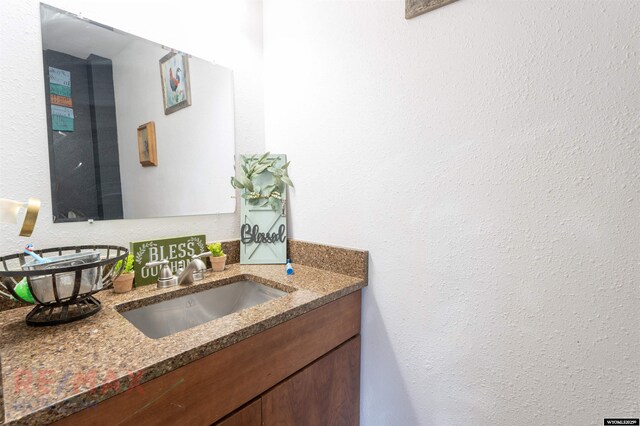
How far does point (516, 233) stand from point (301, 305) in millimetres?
595

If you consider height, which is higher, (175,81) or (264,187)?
(175,81)

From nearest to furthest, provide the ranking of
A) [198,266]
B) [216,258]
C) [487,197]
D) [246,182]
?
[487,197]
[198,266]
[216,258]
[246,182]

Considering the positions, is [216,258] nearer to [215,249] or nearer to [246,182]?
[215,249]

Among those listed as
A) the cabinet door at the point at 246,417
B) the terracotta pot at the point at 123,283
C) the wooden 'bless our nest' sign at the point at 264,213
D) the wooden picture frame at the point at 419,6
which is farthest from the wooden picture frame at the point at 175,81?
the cabinet door at the point at 246,417

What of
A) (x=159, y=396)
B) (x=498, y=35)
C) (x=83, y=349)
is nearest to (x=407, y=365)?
(x=159, y=396)

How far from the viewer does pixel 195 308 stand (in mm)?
985

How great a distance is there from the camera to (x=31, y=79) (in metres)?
0.78

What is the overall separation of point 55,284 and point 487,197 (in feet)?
3.54

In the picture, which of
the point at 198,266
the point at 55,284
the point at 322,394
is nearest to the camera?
the point at 55,284

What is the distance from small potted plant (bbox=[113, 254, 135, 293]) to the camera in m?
0.86

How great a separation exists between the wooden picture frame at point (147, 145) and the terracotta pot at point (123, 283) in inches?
15.1

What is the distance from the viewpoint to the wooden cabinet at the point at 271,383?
0.52 metres

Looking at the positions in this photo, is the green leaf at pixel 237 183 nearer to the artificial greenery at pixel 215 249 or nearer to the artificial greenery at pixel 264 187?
the artificial greenery at pixel 264 187

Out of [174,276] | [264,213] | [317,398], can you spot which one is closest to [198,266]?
[174,276]
